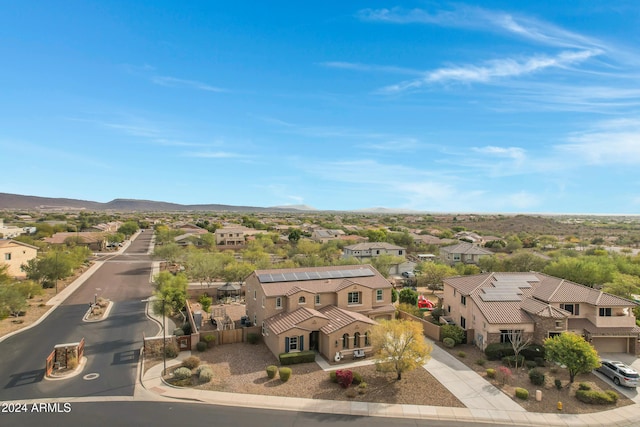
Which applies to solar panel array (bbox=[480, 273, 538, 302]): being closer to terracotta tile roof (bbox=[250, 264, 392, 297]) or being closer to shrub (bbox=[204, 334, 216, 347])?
terracotta tile roof (bbox=[250, 264, 392, 297])

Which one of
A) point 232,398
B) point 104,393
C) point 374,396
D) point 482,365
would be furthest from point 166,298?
point 482,365

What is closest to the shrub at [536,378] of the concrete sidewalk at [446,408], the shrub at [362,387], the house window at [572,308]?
the concrete sidewalk at [446,408]

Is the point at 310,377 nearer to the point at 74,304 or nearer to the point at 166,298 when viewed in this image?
the point at 166,298

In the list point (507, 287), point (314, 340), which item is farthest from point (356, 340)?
point (507, 287)

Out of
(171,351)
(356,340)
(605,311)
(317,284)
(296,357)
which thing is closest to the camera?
(296,357)

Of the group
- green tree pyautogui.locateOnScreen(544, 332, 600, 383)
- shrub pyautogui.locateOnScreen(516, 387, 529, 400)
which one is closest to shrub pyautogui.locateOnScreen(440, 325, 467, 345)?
green tree pyautogui.locateOnScreen(544, 332, 600, 383)

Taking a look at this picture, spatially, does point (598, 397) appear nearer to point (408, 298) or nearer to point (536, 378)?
point (536, 378)

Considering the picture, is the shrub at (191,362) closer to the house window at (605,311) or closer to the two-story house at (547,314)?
the two-story house at (547,314)
